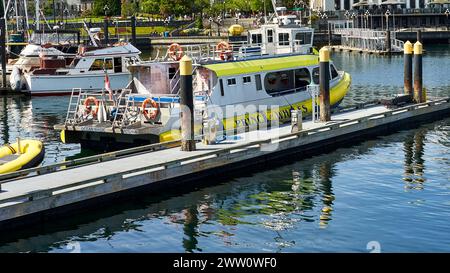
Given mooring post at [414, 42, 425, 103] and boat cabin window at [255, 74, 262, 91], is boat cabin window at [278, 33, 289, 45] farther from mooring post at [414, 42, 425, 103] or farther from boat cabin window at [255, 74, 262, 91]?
mooring post at [414, 42, 425, 103]

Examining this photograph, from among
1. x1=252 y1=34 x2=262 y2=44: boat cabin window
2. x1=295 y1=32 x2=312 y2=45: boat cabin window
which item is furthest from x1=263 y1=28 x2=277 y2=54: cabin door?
x1=295 y1=32 x2=312 y2=45: boat cabin window

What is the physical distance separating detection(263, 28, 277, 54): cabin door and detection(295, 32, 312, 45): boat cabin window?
130cm

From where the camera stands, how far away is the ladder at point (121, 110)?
3334 cm

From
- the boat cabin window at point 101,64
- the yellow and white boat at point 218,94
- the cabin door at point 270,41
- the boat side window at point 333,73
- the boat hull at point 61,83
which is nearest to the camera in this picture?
the yellow and white boat at point 218,94

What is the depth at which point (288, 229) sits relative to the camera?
77.6ft

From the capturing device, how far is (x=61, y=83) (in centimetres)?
6384

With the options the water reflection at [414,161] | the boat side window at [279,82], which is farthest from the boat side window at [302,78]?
the water reflection at [414,161]

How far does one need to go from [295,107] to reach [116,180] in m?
15.6

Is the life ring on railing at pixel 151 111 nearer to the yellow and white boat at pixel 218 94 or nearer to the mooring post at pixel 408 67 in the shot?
the yellow and white boat at pixel 218 94

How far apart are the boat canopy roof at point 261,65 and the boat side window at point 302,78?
1.42ft

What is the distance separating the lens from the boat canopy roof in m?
35.8

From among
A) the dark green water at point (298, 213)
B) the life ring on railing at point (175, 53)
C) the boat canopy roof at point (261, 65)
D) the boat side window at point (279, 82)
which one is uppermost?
the life ring on railing at point (175, 53)
